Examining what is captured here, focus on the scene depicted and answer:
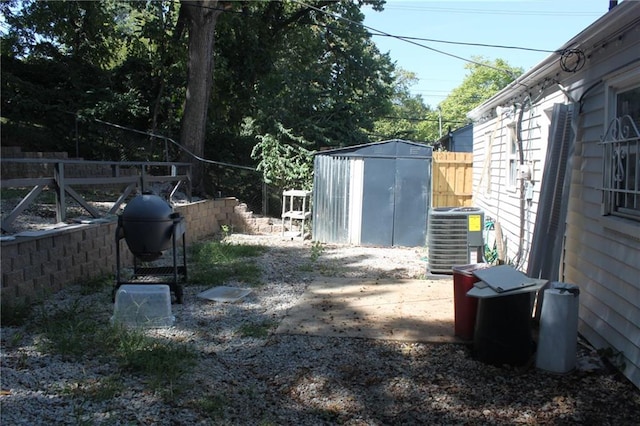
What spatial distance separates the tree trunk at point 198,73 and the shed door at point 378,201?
4.40 meters

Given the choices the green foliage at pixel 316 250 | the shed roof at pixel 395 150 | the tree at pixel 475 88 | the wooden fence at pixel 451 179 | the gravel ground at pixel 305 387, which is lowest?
the gravel ground at pixel 305 387

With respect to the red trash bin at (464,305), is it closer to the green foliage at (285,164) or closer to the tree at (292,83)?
the green foliage at (285,164)

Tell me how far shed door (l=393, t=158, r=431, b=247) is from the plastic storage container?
673cm

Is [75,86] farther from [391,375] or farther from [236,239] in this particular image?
[391,375]

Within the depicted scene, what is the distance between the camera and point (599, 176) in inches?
179

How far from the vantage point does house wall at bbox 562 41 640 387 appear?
3812 millimetres

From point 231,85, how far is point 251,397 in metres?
13.5

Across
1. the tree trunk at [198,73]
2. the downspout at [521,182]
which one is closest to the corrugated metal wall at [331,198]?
the tree trunk at [198,73]

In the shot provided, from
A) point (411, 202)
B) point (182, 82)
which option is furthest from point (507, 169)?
point (182, 82)

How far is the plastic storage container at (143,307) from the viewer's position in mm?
4727

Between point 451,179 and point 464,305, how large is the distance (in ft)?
22.9

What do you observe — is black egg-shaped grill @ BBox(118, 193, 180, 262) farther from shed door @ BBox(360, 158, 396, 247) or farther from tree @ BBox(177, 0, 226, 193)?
tree @ BBox(177, 0, 226, 193)

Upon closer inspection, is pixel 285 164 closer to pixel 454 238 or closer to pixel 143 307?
pixel 454 238

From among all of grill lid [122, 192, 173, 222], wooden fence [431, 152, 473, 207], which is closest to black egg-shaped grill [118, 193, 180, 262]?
grill lid [122, 192, 173, 222]
